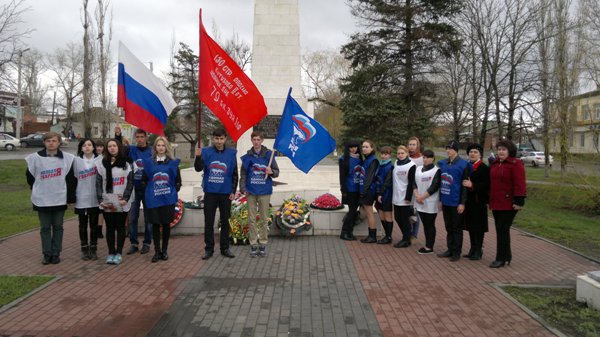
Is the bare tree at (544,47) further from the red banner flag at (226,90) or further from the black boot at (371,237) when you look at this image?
the red banner flag at (226,90)

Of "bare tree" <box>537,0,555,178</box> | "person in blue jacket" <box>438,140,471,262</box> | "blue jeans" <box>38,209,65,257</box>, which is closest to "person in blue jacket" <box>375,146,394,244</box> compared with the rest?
"person in blue jacket" <box>438,140,471,262</box>

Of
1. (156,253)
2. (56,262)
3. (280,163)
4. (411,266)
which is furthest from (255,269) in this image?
(280,163)

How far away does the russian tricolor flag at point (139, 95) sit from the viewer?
21.1 feet

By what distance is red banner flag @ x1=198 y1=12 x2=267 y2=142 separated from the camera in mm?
6000

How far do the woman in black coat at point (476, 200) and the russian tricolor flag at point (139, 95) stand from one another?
15.5 ft

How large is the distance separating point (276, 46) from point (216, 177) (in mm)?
7716

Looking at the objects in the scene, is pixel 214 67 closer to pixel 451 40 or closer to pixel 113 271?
pixel 113 271

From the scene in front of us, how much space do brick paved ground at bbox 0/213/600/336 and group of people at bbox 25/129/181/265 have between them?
361 millimetres

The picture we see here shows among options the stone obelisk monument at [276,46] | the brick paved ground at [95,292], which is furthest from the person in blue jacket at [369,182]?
the stone obelisk monument at [276,46]

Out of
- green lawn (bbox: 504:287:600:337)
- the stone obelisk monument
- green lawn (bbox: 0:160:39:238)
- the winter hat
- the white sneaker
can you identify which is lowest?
green lawn (bbox: 504:287:600:337)

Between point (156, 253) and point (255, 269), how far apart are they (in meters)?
1.49

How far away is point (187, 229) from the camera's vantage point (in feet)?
25.8

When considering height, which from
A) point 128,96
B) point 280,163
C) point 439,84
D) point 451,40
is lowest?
point 280,163

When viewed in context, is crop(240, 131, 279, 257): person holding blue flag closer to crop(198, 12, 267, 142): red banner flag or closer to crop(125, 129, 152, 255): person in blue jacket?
crop(198, 12, 267, 142): red banner flag
